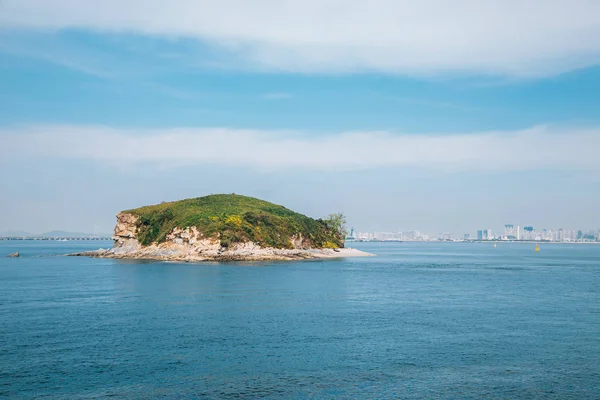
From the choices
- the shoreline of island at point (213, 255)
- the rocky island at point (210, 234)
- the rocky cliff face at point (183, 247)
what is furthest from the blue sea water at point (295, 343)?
the rocky island at point (210, 234)

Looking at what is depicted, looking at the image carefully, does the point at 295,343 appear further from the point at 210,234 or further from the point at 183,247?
the point at 183,247

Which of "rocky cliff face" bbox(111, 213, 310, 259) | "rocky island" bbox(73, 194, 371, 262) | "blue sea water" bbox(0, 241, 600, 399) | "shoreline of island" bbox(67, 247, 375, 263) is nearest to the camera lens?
"blue sea water" bbox(0, 241, 600, 399)

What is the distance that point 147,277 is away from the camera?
98.6 meters

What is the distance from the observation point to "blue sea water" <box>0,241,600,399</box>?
33.1 meters

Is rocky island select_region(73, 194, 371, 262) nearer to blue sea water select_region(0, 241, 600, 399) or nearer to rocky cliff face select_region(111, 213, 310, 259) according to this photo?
rocky cliff face select_region(111, 213, 310, 259)

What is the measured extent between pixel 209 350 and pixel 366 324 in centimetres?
1756

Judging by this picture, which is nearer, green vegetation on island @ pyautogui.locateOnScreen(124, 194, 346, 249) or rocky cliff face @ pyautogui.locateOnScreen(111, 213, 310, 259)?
rocky cliff face @ pyautogui.locateOnScreen(111, 213, 310, 259)

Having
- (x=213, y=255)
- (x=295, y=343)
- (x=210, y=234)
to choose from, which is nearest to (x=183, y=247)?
(x=210, y=234)

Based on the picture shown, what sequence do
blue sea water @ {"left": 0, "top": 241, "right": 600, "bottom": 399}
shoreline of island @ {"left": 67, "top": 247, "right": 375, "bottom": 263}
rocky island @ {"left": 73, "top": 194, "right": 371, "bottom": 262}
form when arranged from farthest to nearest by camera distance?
rocky island @ {"left": 73, "top": 194, "right": 371, "bottom": 262} < shoreline of island @ {"left": 67, "top": 247, "right": 375, "bottom": 263} < blue sea water @ {"left": 0, "top": 241, "right": 600, "bottom": 399}

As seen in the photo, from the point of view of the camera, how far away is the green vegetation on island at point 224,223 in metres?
160

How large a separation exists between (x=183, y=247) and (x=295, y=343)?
119613mm

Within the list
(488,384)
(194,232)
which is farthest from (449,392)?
(194,232)

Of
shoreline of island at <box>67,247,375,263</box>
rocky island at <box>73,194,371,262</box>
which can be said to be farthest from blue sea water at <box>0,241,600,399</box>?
rocky island at <box>73,194,371,262</box>

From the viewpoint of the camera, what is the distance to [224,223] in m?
162
